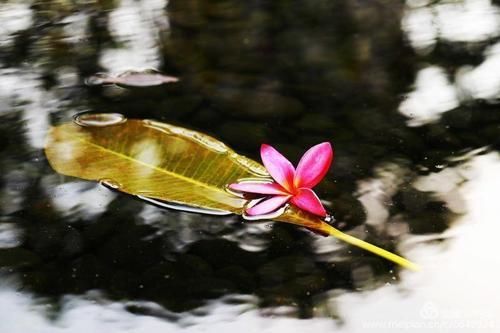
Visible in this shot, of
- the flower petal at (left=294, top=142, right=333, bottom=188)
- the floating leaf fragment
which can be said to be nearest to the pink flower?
the flower petal at (left=294, top=142, right=333, bottom=188)

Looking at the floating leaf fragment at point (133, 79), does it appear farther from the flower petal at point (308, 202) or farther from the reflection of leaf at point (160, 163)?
the flower petal at point (308, 202)

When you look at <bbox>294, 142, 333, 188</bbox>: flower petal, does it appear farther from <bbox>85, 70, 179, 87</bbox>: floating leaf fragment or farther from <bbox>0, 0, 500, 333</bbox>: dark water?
<bbox>85, 70, 179, 87</bbox>: floating leaf fragment

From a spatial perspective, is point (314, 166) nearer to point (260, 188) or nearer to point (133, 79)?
point (260, 188)

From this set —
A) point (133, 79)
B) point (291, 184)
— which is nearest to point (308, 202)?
point (291, 184)

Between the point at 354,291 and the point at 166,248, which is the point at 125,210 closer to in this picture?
the point at 166,248

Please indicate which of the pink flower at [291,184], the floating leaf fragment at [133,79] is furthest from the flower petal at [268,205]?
the floating leaf fragment at [133,79]

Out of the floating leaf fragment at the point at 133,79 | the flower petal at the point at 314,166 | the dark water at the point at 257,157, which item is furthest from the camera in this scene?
the floating leaf fragment at the point at 133,79

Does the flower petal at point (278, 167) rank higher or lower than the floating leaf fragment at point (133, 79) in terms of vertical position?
lower
